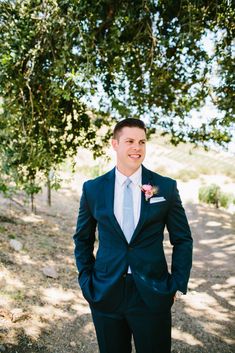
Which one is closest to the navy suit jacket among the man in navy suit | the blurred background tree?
the man in navy suit

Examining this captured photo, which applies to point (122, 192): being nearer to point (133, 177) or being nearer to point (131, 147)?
point (133, 177)

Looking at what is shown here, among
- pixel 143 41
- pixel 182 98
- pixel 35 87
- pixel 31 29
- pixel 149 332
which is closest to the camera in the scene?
pixel 149 332

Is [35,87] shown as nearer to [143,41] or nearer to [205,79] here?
[143,41]

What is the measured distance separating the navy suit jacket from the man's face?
7.2 inches

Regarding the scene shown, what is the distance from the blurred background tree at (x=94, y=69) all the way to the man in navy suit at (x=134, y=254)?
185 cm

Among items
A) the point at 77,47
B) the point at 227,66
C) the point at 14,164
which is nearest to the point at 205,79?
the point at 227,66

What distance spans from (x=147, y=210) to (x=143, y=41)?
4.17 meters

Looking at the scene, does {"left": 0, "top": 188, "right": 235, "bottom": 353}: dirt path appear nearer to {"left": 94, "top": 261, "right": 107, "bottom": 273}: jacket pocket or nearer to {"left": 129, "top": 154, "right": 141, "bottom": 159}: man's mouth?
{"left": 94, "top": 261, "right": 107, "bottom": 273}: jacket pocket

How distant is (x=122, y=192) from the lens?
9.39 feet

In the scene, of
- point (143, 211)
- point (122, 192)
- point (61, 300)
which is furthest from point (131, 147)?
point (61, 300)

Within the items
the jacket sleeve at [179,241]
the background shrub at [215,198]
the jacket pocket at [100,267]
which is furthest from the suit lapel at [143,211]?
the background shrub at [215,198]

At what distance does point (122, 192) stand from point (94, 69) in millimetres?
2448

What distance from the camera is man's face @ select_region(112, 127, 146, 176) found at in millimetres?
2748

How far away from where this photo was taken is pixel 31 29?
499 centimetres
